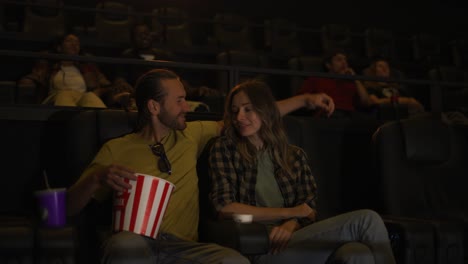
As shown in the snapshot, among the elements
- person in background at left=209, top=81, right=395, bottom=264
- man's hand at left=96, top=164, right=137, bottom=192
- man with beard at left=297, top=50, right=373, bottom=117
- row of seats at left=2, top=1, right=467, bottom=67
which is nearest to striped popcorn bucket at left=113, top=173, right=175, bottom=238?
man's hand at left=96, top=164, right=137, bottom=192

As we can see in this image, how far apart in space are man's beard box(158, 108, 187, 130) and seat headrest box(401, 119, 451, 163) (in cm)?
88

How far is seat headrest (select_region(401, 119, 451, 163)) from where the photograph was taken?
2254 millimetres

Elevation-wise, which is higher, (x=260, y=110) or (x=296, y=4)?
(x=296, y=4)

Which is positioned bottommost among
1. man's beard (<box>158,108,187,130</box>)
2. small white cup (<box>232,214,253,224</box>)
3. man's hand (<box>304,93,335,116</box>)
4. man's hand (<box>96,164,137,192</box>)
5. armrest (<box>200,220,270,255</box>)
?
armrest (<box>200,220,270,255</box>)

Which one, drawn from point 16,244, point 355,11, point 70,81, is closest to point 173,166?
point 16,244

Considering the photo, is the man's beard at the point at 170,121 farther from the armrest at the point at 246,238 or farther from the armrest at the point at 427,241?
the armrest at the point at 427,241

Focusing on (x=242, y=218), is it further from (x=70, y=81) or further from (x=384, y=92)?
(x=384, y=92)

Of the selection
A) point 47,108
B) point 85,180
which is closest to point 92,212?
point 85,180

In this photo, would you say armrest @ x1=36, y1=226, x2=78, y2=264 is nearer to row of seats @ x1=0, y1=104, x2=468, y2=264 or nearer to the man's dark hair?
row of seats @ x1=0, y1=104, x2=468, y2=264

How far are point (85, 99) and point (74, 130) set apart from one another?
3.52 ft

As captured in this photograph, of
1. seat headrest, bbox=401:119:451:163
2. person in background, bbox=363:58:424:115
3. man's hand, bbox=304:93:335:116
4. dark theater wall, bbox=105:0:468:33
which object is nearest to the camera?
man's hand, bbox=304:93:335:116

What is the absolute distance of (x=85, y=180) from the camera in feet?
5.36

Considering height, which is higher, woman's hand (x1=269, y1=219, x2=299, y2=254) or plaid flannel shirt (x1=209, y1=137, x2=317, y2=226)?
plaid flannel shirt (x1=209, y1=137, x2=317, y2=226)

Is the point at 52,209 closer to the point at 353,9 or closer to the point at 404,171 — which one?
the point at 404,171
